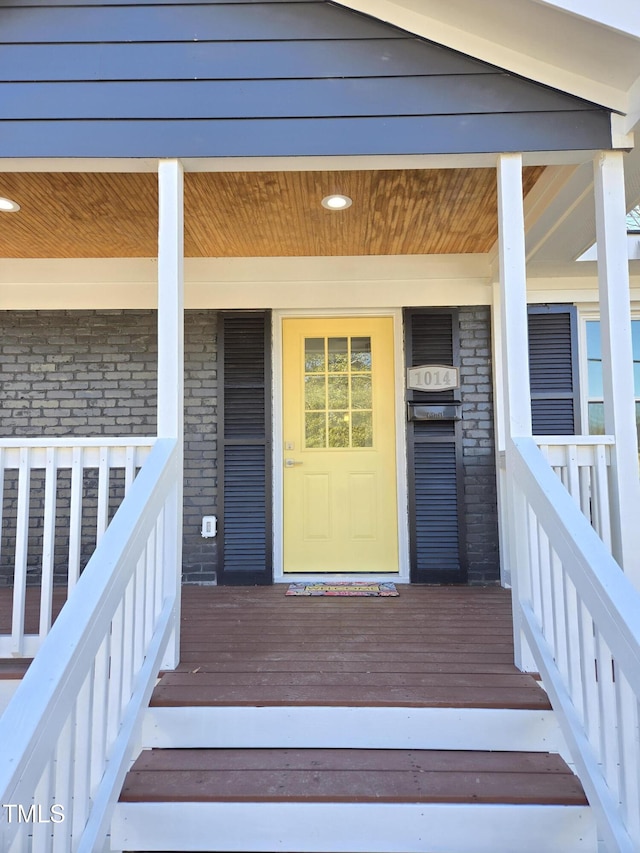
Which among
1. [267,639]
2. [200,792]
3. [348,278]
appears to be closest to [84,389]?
[348,278]

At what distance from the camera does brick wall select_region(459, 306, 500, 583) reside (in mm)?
3744

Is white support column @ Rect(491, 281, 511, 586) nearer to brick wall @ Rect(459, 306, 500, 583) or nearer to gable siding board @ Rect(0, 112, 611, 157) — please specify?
brick wall @ Rect(459, 306, 500, 583)

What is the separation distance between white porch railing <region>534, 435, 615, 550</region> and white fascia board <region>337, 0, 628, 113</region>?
1.42m

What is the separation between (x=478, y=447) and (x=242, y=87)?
8.50 ft

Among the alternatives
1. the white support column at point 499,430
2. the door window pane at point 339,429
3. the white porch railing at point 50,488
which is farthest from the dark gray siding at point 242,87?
the door window pane at point 339,429

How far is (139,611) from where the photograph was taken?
1.94 m

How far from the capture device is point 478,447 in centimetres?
382

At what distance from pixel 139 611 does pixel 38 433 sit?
243cm

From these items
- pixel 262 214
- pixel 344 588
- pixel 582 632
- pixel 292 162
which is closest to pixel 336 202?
pixel 262 214

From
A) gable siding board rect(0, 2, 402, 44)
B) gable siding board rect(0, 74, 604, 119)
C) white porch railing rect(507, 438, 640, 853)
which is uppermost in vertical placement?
gable siding board rect(0, 2, 402, 44)

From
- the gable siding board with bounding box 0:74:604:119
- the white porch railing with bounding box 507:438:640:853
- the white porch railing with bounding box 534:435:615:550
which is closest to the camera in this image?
the white porch railing with bounding box 507:438:640:853

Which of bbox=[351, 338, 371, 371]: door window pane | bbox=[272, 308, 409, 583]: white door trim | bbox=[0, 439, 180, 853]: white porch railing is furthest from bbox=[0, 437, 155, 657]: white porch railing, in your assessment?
bbox=[351, 338, 371, 371]: door window pane

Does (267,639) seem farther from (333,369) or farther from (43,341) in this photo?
(43,341)

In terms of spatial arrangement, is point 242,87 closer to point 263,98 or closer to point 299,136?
point 263,98
